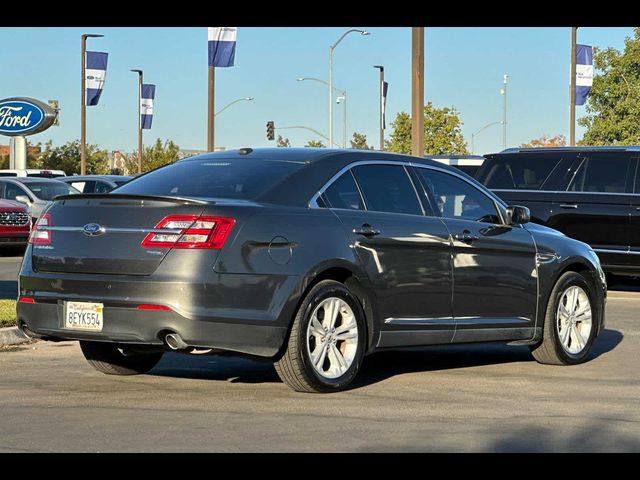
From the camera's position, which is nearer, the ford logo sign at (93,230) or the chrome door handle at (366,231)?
the ford logo sign at (93,230)

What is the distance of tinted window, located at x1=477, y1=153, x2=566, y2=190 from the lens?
702 inches

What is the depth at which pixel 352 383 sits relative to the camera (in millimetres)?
9297

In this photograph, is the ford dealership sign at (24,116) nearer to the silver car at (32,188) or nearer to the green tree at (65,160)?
the silver car at (32,188)

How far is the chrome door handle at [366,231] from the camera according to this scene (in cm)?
891

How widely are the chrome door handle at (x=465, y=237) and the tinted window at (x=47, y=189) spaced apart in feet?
64.4

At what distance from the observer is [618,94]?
57.5 meters

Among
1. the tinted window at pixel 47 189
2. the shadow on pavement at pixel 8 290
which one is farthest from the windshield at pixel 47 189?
the shadow on pavement at pixel 8 290

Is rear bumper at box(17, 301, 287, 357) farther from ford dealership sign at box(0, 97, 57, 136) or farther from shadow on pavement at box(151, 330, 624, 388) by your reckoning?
ford dealership sign at box(0, 97, 57, 136)

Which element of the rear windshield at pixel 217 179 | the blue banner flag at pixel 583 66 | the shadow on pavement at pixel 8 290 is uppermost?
the blue banner flag at pixel 583 66

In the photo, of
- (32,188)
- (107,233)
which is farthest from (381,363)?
(32,188)

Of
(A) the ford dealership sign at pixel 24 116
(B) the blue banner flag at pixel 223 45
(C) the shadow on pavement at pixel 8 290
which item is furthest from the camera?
(A) the ford dealership sign at pixel 24 116
